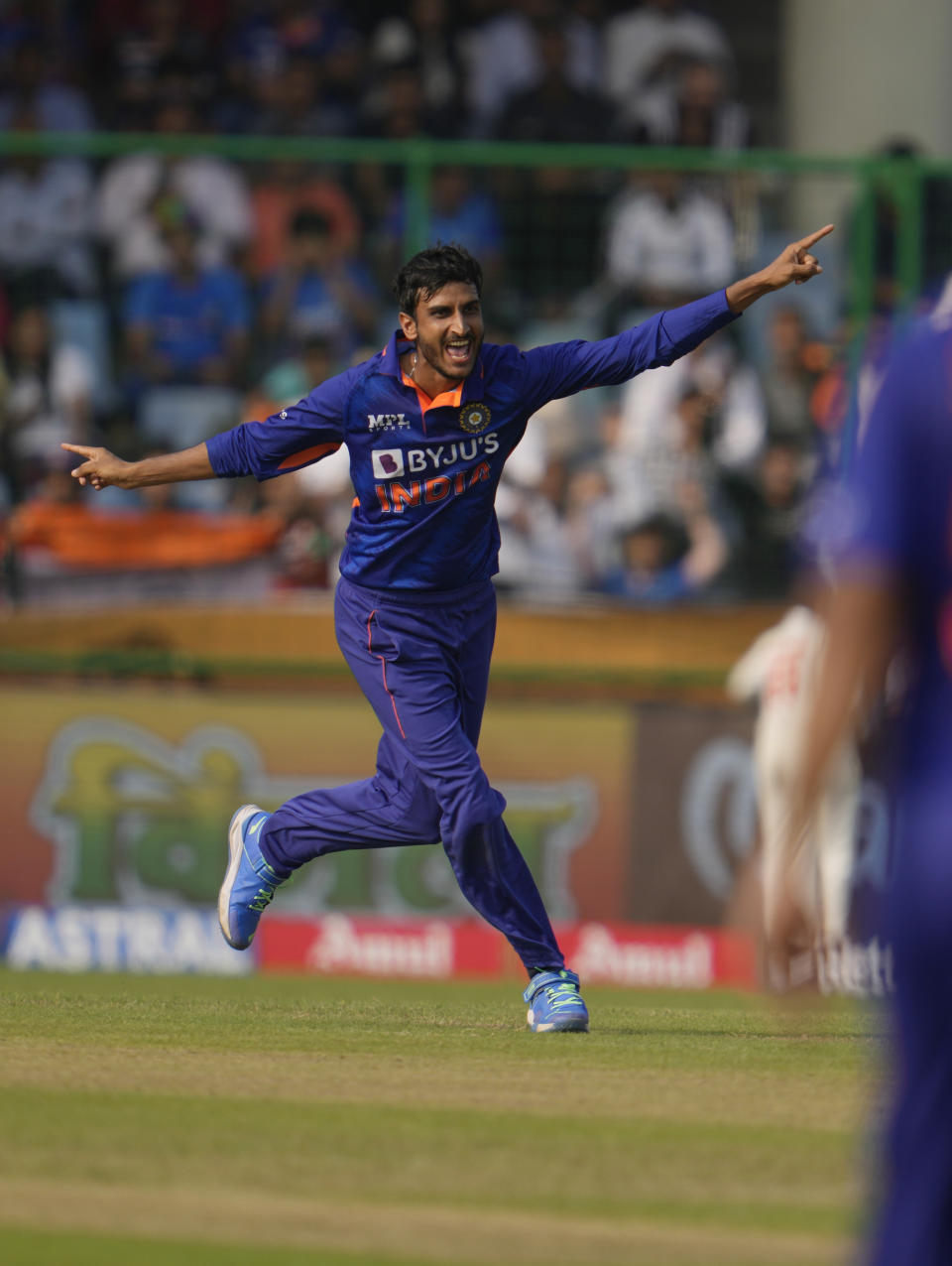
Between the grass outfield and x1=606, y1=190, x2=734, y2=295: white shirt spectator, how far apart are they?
7.63 meters

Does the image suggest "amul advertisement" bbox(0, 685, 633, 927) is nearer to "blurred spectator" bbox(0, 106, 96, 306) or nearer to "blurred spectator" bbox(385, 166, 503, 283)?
"blurred spectator" bbox(0, 106, 96, 306)

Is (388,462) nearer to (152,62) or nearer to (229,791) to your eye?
(229,791)

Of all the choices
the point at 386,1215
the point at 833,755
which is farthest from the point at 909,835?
the point at 386,1215

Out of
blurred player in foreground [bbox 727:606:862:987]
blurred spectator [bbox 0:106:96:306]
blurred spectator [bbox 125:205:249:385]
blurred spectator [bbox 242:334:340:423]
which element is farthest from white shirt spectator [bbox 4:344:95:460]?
blurred player in foreground [bbox 727:606:862:987]

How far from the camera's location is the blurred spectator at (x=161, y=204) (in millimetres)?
14375

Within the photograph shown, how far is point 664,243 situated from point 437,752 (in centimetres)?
791

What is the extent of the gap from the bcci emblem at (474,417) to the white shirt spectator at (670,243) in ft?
23.9

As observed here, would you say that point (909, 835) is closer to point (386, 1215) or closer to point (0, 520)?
point (386, 1215)

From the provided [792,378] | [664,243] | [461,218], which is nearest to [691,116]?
[664,243]

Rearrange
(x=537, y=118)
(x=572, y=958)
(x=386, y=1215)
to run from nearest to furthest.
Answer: (x=386, y=1215), (x=572, y=958), (x=537, y=118)

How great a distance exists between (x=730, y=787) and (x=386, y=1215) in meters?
9.13

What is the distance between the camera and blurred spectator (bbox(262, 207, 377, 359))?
14.1 metres

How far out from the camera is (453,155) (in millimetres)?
14258

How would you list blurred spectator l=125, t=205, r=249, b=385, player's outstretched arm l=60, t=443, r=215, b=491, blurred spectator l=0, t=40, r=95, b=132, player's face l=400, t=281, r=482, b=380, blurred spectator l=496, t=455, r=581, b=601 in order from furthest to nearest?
1. blurred spectator l=0, t=40, r=95, b=132
2. blurred spectator l=125, t=205, r=249, b=385
3. blurred spectator l=496, t=455, r=581, b=601
4. player's outstretched arm l=60, t=443, r=215, b=491
5. player's face l=400, t=281, r=482, b=380
